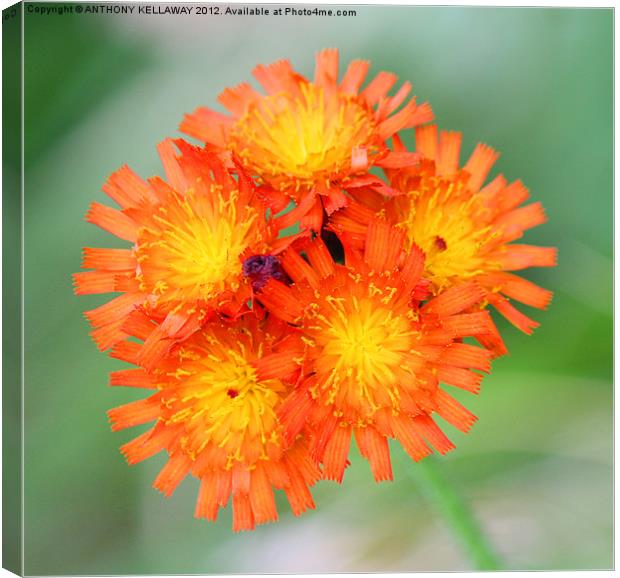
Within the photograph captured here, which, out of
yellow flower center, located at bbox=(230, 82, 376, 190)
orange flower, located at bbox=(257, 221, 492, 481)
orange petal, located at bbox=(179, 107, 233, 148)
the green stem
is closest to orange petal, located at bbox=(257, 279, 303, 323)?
orange flower, located at bbox=(257, 221, 492, 481)

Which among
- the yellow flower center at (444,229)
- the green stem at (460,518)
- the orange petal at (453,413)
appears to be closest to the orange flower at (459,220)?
the yellow flower center at (444,229)

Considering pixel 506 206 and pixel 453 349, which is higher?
pixel 506 206

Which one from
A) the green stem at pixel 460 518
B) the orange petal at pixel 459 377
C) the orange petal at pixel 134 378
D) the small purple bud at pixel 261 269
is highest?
the small purple bud at pixel 261 269

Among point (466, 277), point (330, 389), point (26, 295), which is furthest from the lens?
point (26, 295)

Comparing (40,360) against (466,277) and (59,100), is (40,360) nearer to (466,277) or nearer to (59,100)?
(59,100)

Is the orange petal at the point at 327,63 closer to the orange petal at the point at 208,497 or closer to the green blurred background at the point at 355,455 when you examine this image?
the green blurred background at the point at 355,455

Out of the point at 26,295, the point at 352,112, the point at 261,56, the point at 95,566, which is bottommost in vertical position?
the point at 95,566

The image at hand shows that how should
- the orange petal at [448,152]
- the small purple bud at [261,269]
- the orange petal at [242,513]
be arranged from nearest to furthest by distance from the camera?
1. the small purple bud at [261,269]
2. the orange petal at [242,513]
3. the orange petal at [448,152]

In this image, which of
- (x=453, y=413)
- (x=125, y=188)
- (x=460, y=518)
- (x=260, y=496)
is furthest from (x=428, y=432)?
(x=125, y=188)

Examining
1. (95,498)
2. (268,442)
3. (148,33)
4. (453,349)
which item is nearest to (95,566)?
(95,498)

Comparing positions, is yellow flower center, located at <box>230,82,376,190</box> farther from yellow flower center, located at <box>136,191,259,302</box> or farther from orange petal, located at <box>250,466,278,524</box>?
orange petal, located at <box>250,466,278,524</box>
